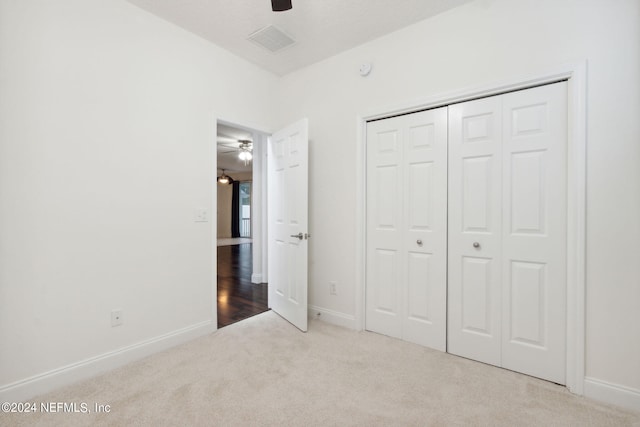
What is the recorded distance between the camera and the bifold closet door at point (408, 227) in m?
2.36

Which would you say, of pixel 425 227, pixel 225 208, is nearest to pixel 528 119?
pixel 425 227

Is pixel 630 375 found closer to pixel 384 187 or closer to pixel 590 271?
pixel 590 271

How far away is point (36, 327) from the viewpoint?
1.79 m

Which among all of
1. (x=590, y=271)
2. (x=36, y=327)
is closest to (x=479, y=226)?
(x=590, y=271)

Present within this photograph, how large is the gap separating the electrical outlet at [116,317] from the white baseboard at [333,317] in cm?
171

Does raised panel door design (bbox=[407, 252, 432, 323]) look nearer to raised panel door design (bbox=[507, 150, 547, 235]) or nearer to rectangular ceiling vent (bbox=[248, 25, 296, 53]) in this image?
raised panel door design (bbox=[507, 150, 547, 235])

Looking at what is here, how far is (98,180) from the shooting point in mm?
2049

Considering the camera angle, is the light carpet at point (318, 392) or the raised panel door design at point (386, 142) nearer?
the light carpet at point (318, 392)

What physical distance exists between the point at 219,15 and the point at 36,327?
8.30 feet

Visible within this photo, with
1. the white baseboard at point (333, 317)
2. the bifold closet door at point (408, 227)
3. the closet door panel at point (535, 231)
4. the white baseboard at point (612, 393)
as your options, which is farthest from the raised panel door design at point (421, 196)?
the white baseboard at point (612, 393)

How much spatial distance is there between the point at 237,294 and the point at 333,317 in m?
1.60

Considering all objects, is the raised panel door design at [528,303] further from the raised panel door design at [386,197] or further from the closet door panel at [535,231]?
the raised panel door design at [386,197]

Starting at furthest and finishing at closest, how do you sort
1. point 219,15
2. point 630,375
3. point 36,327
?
point 219,15 → point 36,327 → point 630,375

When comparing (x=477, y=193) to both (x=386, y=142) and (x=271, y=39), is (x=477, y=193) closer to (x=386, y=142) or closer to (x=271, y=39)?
(x=386, y=142)
